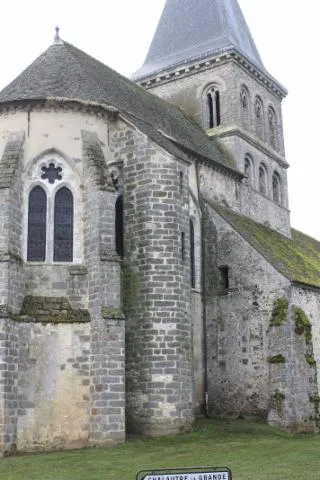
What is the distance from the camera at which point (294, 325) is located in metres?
23.1

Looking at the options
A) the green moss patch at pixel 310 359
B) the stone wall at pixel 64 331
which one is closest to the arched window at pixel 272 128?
the green moss patch at pixel 310 359

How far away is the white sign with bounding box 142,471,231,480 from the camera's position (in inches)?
255

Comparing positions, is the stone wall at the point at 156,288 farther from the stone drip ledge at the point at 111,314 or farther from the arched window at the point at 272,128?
the arched window at the point at 272,128

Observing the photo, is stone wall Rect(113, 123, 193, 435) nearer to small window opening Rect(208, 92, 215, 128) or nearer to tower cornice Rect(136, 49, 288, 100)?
small window opening Rect(208, 92, 215, 128)

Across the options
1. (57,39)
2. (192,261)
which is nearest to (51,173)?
(192,261)

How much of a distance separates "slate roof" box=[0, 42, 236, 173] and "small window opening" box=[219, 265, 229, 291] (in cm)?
460

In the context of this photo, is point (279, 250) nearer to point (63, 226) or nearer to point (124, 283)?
point (124, 283)

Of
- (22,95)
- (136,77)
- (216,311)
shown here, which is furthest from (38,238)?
(136,77)

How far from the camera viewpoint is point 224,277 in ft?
82.7

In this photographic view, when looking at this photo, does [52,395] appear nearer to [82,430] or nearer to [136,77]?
[82,430]

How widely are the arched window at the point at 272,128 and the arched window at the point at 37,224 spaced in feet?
60.0

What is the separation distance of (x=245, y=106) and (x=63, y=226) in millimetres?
16166

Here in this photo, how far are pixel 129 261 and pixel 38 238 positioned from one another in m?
2.97

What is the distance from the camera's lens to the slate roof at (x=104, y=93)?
2175 centimetres
